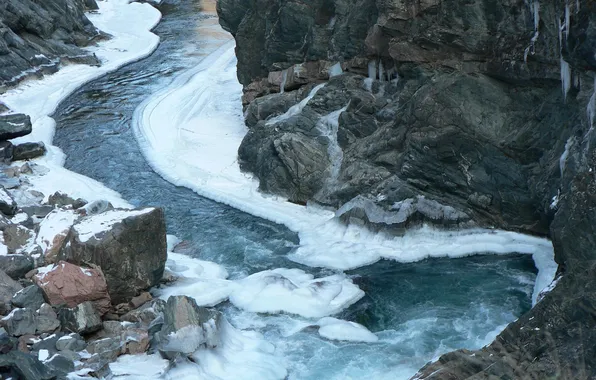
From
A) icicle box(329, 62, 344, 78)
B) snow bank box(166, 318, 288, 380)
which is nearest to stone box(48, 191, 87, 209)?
snow bank box(166, 318, 288, 380)

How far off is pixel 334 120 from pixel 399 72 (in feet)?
6.53

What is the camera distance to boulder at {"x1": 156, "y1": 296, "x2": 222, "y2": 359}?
10.9 m

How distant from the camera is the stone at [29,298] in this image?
11523 millimetres

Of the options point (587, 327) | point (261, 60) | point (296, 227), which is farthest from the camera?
point (261, 60)

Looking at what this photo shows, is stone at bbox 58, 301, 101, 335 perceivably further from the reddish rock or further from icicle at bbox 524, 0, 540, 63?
icicle at bbox 524, 0, 540, 63

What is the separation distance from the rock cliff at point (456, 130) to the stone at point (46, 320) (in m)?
5.48

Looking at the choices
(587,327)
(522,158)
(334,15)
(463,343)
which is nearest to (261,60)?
(334,15)

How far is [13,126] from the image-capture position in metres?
20.2

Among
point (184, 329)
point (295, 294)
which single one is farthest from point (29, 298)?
point (295, 294)

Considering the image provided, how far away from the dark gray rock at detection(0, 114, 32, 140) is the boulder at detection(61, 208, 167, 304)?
307 inches

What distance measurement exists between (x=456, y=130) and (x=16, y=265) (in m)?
7.97

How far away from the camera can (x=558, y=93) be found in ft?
45.0

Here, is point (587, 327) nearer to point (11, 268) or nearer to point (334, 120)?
point (11, 268)

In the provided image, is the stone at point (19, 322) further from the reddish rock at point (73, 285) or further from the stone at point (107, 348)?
the stone at point (107, 348)
